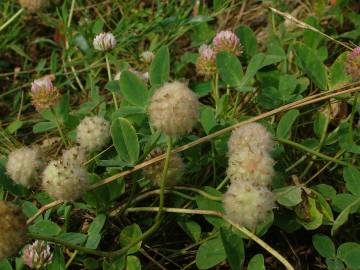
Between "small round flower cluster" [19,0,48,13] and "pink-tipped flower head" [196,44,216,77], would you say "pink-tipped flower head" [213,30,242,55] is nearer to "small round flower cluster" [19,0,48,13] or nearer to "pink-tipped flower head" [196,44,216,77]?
"pink-tipped flower head" [196,44,216,77]

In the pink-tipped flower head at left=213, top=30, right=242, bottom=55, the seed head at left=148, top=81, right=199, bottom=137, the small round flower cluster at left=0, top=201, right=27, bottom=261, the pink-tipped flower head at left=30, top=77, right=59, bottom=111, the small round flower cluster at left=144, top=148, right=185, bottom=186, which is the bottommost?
the small round flower cluster at left=144, top=148, right=185, bottom=186

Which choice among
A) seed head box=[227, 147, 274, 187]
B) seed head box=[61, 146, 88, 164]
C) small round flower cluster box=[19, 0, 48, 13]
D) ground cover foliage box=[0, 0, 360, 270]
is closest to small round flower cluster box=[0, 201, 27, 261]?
ground cover foliage box=[0, 0, 360, 270]

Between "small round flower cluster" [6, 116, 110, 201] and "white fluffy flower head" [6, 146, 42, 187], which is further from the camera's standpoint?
"white fluffy flower head" [6, 146, 42, 187]

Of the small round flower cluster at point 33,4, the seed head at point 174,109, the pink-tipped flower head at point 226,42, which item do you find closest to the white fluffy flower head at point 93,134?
the seed head at point 174,109

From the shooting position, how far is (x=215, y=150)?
1.92 metres


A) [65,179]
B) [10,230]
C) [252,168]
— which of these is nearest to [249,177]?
[252,168]

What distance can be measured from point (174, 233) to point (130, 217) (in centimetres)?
17

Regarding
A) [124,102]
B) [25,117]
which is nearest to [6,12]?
[25,117]

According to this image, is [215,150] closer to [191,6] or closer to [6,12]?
[191,6]

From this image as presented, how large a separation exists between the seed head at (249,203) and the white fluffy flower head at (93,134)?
1.85 feet

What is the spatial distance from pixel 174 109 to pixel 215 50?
0.86m

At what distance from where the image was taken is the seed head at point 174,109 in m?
1.48

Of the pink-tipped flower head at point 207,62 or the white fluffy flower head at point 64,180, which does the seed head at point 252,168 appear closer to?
the white fluffy flower head at point 64,180

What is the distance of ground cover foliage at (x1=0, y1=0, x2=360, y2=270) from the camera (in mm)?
1554
